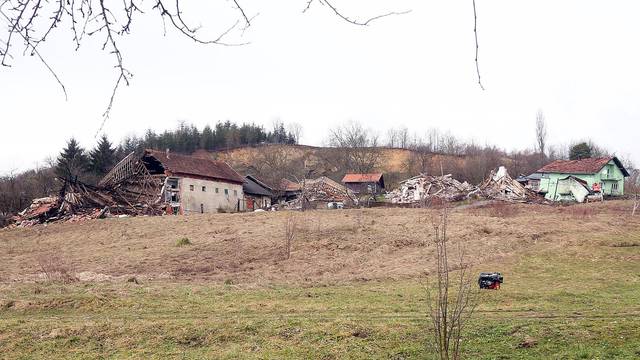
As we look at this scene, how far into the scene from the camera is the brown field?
22.0 metres

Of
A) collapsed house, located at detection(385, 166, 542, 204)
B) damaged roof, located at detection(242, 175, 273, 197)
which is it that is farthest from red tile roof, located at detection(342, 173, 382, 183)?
collapsed house, located at detection(385, 166, 542, 204)

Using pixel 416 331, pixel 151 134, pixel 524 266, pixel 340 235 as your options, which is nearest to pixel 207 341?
pixel 416 331

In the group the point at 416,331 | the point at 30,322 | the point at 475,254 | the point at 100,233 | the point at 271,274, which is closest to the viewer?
the point at 416,331

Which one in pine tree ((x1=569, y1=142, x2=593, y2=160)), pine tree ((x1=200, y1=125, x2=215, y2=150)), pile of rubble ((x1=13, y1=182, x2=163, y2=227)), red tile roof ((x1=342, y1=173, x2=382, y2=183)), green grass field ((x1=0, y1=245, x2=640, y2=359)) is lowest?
green grass field ((x1=0, y1=245, x2=640, y2=359))

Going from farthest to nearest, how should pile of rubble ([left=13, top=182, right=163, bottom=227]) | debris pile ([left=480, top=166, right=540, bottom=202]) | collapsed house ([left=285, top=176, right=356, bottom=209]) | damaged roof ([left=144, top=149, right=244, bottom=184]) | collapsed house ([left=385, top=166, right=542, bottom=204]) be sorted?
collapsed house ([left=285, top=176, right=356, bottom=209]) → collapsed house ([left=385, top=166, right=542, bottom=204]) → debris pile ([left=480, top=166, right=540, bottom=202]) → damaged roof ([left=144, top=149, right=244, bottom=184]) → pile of rubble ([left=13, top=182, right=163, bottom=227])

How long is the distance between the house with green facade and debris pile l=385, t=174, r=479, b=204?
6524mm

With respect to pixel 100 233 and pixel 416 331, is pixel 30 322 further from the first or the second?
pixel 100 233

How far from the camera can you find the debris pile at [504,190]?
156 ft

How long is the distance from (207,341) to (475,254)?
1402cm

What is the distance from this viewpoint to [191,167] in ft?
161

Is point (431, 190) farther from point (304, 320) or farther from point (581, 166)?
point (304, 320)

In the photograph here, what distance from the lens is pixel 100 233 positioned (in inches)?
1302

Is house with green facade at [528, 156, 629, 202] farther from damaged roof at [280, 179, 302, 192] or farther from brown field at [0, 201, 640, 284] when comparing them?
damaged roof at [280, 179, 302, 192]

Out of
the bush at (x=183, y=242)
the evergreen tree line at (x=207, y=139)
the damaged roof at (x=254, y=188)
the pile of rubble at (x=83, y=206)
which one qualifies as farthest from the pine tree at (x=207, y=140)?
the bush at (x=183, y=242)
